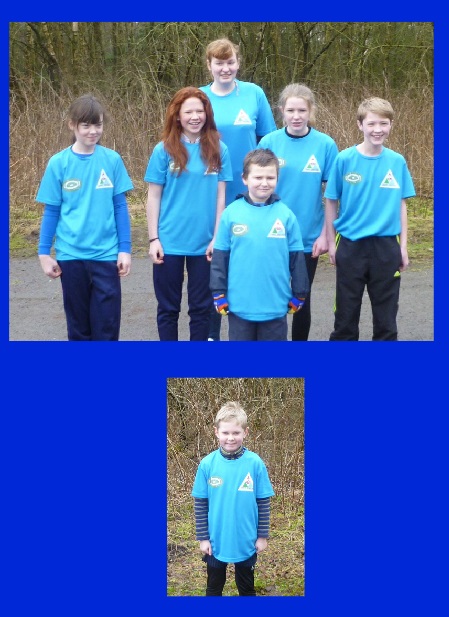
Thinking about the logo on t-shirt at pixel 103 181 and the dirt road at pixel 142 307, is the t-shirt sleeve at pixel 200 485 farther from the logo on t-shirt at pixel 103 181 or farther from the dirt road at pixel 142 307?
the logo on t-shirt at pixel 103 181

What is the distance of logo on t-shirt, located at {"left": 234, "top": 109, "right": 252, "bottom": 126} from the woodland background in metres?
1.34

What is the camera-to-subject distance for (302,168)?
17.7 ft

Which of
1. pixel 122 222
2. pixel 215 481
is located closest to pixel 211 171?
pixel 122 222

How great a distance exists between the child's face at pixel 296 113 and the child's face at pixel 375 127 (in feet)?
1.00

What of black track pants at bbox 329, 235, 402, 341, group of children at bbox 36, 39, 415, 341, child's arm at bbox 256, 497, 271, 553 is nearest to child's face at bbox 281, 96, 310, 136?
group of children at bbox 36, 39, 415, 341

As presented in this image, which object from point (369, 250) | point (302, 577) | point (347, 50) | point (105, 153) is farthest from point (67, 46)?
point (302, 577)

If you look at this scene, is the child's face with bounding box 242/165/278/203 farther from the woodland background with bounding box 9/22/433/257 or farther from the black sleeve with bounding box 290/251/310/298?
the woodland background with bounding box 9/22/433/257

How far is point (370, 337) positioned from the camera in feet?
19.2

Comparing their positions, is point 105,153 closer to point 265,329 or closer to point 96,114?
point 96,114

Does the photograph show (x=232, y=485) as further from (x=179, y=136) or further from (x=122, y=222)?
(x=179, y=136)

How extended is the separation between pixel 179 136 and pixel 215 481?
179cm

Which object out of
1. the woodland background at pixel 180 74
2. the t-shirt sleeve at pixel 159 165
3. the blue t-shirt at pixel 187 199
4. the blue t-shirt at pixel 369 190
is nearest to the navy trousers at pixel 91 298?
the blue t-shirt at pixel 187 199

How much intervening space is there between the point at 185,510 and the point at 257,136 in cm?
208

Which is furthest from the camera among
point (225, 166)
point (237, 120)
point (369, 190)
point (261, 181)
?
point (237, 120)
